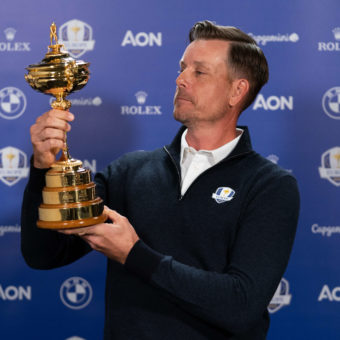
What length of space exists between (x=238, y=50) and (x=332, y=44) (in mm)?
846

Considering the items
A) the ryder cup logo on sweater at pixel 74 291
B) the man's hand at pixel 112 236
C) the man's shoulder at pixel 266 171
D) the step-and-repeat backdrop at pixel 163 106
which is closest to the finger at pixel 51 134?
the man's hand at pixel 112 236

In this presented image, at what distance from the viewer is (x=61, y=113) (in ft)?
4.12

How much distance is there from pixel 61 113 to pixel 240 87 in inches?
25.2

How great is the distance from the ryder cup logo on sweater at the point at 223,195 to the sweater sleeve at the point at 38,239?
1.41ft

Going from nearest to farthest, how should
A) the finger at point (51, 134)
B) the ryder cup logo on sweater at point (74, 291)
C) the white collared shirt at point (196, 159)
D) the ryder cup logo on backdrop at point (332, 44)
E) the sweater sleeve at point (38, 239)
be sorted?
the finger at point (51, 134) < the sweater sleeve at point (38, 239) < the white collared shirt at point (196, 159) < the ryder cup logo on backdrop at point (332, 44) < the ryder cup logo on sweater at point (74, 291)

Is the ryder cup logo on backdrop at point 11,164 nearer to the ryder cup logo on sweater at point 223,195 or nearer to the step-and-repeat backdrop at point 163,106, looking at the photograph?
the step-and-repeat backdrop at point 163,106

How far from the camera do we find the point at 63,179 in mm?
1290

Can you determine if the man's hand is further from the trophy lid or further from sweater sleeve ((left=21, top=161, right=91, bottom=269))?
the trophy lid

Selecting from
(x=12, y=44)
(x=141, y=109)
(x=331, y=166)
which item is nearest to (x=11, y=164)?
(x=12, y=44)

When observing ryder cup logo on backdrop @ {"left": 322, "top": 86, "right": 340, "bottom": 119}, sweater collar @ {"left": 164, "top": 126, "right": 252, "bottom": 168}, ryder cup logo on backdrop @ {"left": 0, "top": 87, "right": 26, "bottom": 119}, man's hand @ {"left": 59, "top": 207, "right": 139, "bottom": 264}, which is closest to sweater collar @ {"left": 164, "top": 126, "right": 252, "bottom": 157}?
sweater collar @ {"left": 164, "top": 126, "right": 252, "bottom": 168}

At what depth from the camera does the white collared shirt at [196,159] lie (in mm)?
1525

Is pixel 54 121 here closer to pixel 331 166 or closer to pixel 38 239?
pixel 38 239

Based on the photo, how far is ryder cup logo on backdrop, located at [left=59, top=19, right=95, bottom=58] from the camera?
229 centimetres

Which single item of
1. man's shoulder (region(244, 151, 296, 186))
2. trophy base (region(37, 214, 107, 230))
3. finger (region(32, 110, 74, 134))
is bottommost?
trophy base (region(37, 214, 107, 230))
